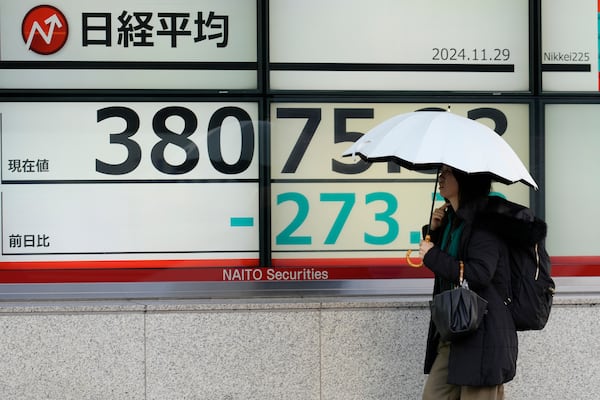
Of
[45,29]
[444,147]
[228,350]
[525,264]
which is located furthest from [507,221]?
[45,29]

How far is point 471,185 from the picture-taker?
406 cm

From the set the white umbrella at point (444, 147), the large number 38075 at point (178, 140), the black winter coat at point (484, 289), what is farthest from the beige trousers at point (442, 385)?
the large number 38075 at point (178, 140)

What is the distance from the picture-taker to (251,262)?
562 cm

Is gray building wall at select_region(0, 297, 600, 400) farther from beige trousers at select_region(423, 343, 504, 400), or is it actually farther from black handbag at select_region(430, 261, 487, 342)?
black handbag at select_region(430, 261, 487, 342)

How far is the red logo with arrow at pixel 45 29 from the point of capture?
5.54 meters

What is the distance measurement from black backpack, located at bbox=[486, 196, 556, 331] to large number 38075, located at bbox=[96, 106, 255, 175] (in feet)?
6.83

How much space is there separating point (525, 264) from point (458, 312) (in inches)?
19.0

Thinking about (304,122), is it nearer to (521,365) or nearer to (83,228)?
(83,228)

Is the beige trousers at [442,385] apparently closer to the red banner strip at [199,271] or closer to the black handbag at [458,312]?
the black handbag at [458,312]

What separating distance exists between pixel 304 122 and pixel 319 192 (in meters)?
0.49

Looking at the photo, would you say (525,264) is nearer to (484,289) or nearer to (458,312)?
(484,289)

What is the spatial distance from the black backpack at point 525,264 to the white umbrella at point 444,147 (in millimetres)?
177

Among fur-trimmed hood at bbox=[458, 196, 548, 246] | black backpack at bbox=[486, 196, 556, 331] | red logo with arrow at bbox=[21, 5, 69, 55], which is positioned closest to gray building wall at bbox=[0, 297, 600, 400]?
black backpack at bbox=[486, 196, 556, 331]

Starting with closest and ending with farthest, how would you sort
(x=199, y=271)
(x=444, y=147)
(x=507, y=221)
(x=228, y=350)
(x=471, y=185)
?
1. (x=444, y=147)
2. (x=507, y=221)
3. (x=471, y=185)
4. (x=228, y=350)
5. (x=199, y=271)
